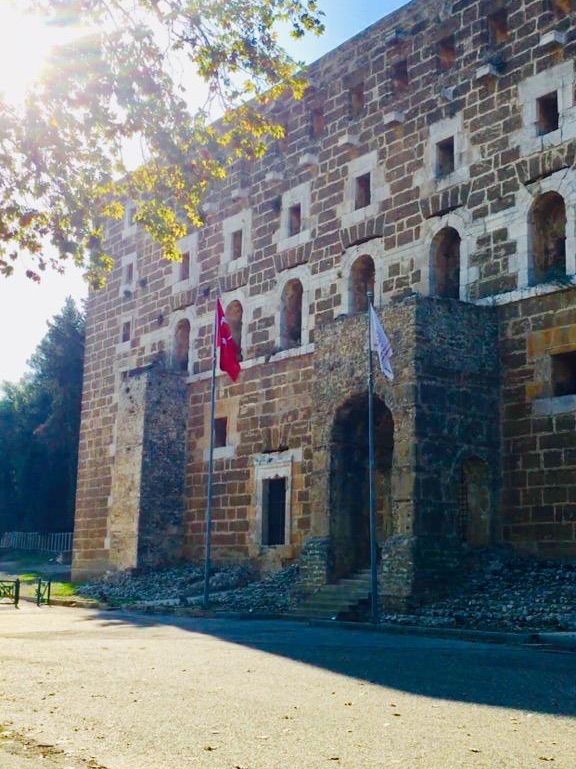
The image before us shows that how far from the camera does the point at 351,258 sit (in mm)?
21781

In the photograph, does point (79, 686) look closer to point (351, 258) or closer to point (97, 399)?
point (351, 258)

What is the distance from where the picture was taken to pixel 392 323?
17.3 m

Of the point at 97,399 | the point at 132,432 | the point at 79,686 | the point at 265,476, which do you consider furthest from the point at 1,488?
the point at 79,686

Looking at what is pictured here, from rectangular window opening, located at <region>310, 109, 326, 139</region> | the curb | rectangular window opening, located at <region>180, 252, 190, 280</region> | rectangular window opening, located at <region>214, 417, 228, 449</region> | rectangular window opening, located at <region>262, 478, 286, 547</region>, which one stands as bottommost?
the curb

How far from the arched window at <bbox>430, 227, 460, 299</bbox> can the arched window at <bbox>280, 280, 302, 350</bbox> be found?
469cm

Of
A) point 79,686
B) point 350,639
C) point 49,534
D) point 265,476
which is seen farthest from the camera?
point 49,534

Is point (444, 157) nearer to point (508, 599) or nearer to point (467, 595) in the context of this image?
point (467, 595)

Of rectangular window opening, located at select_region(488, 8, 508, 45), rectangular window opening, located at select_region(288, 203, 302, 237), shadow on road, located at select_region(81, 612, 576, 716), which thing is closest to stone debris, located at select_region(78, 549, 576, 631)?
shadow on road, located at select_region(81, 612, 576, 716)

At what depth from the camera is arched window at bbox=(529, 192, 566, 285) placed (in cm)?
1762

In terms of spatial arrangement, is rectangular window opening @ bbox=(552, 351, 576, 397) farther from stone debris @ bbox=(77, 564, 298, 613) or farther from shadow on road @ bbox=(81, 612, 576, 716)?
stone debris @ bbox=(77, 564, 298, 613)

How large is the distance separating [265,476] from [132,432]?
468 cm

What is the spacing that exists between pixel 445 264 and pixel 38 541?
108ft

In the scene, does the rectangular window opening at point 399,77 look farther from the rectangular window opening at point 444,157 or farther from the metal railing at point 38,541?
the metal railing at point 38,541

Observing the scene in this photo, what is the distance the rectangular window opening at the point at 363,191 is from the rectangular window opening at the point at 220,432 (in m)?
6.66
